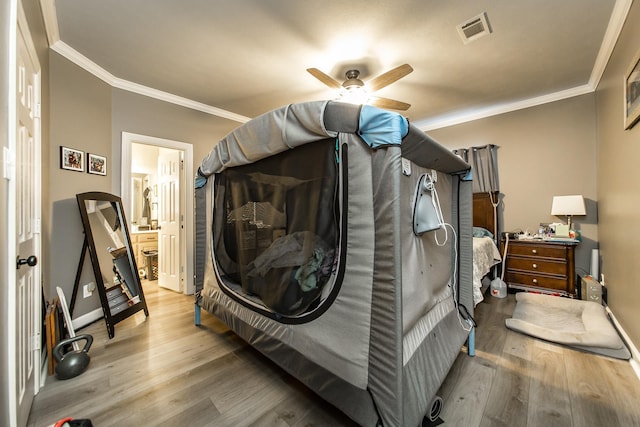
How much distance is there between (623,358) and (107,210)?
4688 mm

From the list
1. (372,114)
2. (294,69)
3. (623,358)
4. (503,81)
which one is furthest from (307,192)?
(503,81)

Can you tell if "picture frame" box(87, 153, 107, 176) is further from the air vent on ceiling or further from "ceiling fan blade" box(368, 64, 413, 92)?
the air vent on ceiling

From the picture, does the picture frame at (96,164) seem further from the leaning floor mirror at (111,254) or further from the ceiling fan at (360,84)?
the ceiling fan at (360,84)

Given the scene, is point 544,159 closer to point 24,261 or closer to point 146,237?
point 24,261

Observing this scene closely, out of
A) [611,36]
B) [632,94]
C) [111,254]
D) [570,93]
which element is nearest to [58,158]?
[111,254]

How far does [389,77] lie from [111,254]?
10.9 ft

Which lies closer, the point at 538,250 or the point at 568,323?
the point at 568,323

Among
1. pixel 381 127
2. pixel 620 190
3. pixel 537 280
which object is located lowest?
pixel 537 280

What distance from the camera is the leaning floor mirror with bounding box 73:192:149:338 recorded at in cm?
239

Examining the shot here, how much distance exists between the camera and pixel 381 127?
42.1 inches

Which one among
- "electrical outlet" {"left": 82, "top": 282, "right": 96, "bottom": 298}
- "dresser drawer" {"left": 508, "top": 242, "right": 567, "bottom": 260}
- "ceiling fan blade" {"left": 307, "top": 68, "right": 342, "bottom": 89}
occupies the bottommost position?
"electrical outlet" {"left": 82, "top": 282, "right": 96, "bottom": 298}

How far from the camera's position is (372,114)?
1090mm

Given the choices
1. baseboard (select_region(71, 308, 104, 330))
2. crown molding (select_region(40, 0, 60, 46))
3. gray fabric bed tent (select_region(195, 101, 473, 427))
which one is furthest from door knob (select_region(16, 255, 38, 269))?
crown molding (select_region(40, 0, 60, 46))

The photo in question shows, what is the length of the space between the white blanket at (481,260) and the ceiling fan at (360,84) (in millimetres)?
1767
